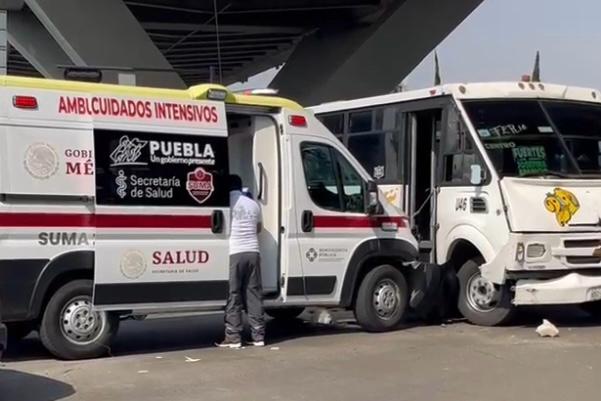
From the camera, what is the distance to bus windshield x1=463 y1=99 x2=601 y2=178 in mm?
11917

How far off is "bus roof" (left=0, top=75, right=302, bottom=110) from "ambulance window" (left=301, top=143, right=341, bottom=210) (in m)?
0.55

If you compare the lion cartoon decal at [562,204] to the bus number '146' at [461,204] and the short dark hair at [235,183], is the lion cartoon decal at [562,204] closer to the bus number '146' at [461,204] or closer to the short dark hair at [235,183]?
the bus number '146' at [461,204]

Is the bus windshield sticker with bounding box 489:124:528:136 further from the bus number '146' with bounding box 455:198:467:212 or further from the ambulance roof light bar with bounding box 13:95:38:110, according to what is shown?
the ambulance roof light bar with bounding box 13:95:38:110

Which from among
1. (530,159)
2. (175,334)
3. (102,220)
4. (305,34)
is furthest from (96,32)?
(102,220)

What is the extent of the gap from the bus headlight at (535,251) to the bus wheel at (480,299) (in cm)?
59

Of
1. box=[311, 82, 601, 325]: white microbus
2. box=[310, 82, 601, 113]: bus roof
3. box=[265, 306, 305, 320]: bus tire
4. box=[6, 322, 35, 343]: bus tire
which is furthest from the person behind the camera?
box=[265, 306, 305, 320]: bus tire

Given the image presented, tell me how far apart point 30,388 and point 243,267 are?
2.75 metres

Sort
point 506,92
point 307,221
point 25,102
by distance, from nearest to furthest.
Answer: point 25,102 < point 307,221 < point 506,92

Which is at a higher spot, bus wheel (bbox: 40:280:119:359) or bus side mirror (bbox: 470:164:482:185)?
bus side mirror (bbox: 470:164:482:185)

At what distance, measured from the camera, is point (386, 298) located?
11727 millimetres

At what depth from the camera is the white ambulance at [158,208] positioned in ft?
30.2

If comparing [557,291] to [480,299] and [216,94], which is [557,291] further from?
[216,94]

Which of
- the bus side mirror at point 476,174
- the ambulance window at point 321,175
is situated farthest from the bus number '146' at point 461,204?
Answer: the ambulance window at point 321,175

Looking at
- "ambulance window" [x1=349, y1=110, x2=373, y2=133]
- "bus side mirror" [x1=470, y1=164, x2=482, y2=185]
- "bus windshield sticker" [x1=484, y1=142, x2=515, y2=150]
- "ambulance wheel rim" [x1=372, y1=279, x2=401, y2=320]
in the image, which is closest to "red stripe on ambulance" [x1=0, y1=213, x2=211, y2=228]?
"ambulance wheel rim" [x1=372, y1=279, x2=401, y2=320]
